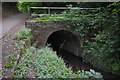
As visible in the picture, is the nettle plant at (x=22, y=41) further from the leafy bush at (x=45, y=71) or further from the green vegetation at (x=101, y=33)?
the green vegetation at (x=101, y=33)

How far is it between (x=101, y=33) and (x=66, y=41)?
17.8 ft

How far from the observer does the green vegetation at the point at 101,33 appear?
238 inches

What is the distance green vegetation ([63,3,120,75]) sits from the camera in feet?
19.8

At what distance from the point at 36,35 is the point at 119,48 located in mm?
5640

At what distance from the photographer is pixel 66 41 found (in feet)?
41.7

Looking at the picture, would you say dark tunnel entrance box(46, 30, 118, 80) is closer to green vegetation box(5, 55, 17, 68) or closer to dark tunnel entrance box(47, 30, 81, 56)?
dark tunnel entrance box(47, 30, 81, 56)

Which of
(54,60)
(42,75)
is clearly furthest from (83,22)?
(42,75)

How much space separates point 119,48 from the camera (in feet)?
19.0

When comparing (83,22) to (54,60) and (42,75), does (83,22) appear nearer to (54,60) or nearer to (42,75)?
(54,60)

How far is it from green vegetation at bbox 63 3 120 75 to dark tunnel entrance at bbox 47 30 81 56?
1.25 metres

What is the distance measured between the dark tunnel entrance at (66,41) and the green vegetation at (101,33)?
1.25 meters

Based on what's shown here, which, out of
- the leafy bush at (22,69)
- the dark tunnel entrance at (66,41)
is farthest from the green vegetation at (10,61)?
the dark tunnel entrance at (66,41)

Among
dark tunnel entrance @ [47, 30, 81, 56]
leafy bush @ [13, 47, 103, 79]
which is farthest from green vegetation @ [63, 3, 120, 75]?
leafy bush @ [13, 47, 103, 79]

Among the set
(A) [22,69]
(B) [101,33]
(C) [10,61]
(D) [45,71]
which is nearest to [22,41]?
(C) [10,61]
